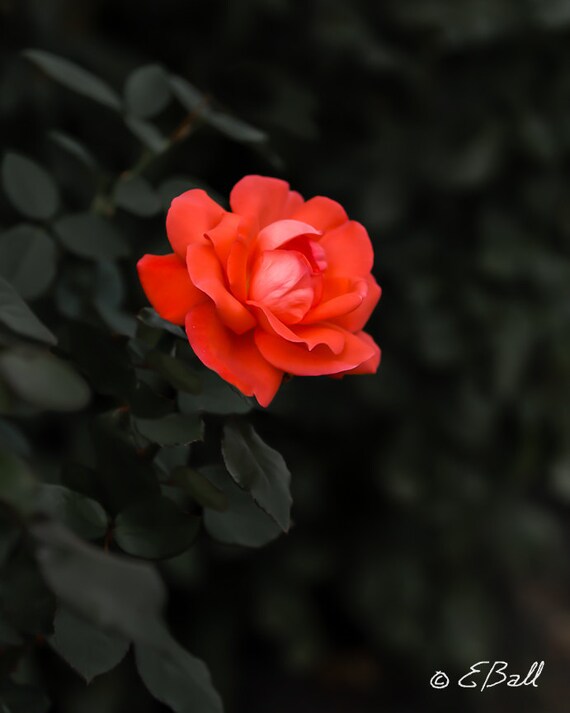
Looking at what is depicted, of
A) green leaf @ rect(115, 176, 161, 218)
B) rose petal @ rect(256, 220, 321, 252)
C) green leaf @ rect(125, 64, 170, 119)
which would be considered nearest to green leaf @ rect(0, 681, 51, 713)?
rose petal @ rect(256, 220, 321, 252)

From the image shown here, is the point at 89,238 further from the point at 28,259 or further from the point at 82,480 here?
the point at 82,480

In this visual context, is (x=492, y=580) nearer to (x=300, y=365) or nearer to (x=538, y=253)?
(x=538, y=253)

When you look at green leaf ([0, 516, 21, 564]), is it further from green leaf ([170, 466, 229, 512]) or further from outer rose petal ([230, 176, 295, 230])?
outer rose petal ([230, 176, 295, 230])

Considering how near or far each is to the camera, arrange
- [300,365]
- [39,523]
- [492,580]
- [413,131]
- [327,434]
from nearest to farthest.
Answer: [39,523] → [300,365] → [413,131] → [327,434] → [492,580]

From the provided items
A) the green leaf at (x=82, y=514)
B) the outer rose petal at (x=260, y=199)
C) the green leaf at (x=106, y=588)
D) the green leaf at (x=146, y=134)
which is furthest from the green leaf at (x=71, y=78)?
the green leaf at (x=106, y=588)

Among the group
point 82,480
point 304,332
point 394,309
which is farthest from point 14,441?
point 394,309

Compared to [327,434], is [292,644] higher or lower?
lower

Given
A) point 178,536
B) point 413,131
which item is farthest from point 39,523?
point 413,131
